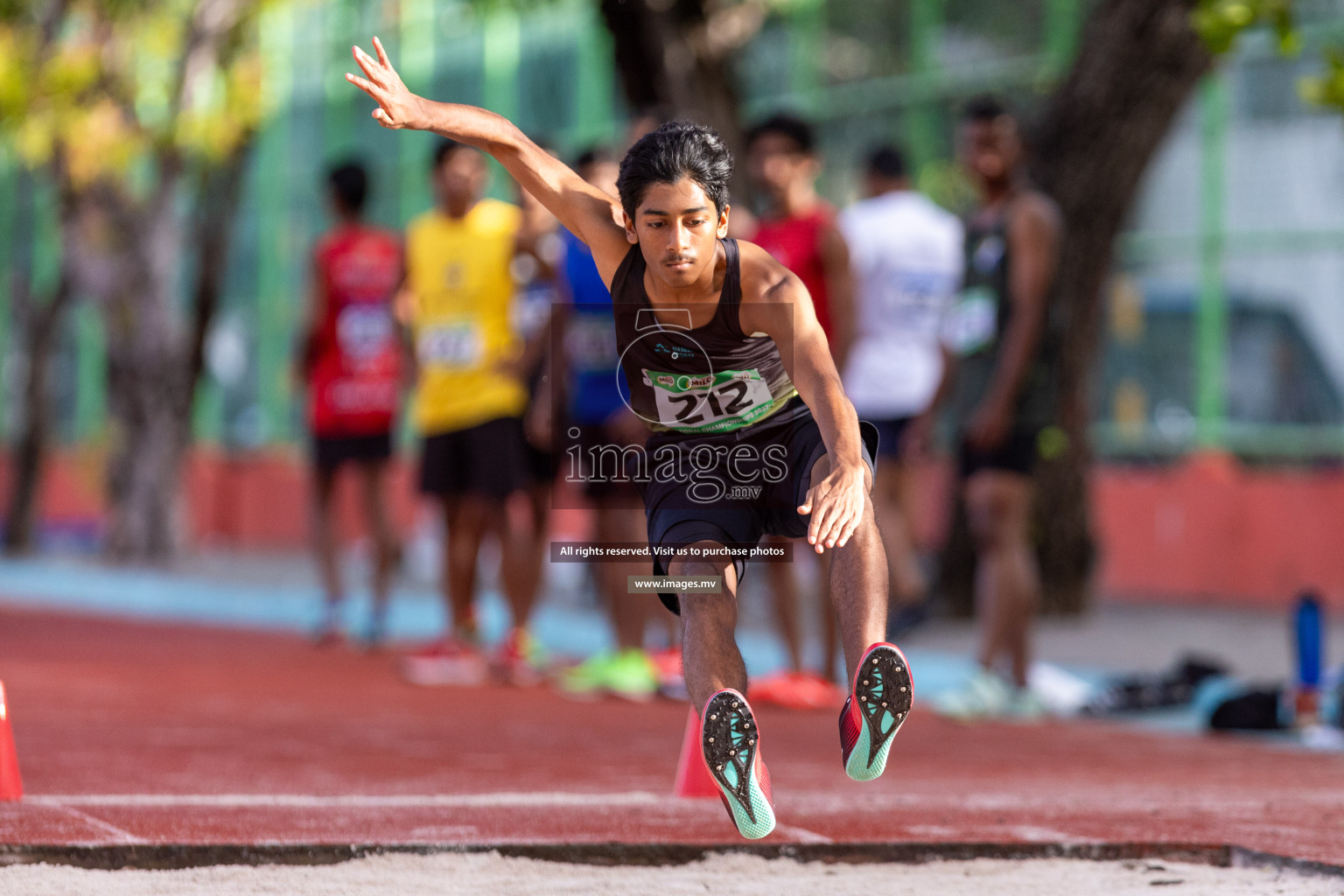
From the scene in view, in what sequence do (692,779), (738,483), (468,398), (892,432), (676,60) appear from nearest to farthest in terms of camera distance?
1. (738,483)
2. (692,779)
3. (892,432)
4. (468,398)
5. (676,60)

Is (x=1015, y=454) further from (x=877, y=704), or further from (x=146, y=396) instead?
(x=146, y=396)

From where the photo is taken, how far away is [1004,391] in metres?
7.18

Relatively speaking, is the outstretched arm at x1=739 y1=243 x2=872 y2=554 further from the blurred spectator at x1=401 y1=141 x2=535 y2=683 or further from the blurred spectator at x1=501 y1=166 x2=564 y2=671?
the blurred spectator at x1=401 y1=141 x2=535 y2=683

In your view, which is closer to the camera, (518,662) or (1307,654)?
(1307,654)

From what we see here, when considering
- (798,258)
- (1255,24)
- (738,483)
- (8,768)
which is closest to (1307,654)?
(1255,24)

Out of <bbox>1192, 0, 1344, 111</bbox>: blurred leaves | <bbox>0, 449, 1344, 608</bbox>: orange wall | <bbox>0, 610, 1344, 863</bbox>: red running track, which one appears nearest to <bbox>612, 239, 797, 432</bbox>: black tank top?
<bbox>0, 610, 1344, 863</bbox>: red running track

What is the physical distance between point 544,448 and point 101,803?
12.7 ft

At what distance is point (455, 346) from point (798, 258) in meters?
1.91

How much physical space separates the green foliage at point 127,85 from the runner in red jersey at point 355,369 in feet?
21.1

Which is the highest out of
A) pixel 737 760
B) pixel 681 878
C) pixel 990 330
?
pixel 990 330

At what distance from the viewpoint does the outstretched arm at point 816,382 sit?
3.77 metres

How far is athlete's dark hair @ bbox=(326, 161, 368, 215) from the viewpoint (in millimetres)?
9766

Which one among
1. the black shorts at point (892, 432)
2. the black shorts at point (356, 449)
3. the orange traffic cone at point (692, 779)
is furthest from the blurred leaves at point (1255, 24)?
the black shorts at point (356, 449)

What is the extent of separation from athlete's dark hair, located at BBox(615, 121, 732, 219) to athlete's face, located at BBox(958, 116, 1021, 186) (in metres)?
3.30
